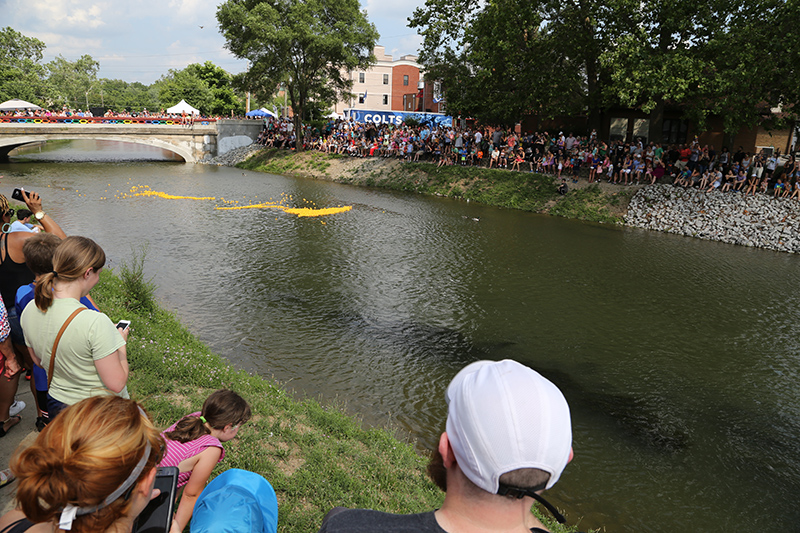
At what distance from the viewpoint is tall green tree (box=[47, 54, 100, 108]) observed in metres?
109

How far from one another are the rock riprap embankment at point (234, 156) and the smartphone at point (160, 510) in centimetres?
4541

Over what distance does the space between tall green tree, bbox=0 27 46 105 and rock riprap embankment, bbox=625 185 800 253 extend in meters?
79.7

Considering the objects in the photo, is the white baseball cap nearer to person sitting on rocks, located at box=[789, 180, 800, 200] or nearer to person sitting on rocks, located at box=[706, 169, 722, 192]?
person sitting on rocks, located at box=[789, 180, 800, 200]

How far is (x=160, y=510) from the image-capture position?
95.8 inches

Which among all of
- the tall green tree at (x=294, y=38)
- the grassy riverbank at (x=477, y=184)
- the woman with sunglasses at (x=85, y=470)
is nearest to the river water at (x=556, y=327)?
the grassy riverbank at (x=477, y=184)

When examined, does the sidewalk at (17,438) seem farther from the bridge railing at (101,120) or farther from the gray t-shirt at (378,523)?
the bridge railing at (101,120)

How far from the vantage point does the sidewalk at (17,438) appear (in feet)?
13.6

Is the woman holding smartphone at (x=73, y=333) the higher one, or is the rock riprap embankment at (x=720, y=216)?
the woman holding smartphone at (x=73, y=333)

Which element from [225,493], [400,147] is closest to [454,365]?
[225,493]

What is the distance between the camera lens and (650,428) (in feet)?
24.6

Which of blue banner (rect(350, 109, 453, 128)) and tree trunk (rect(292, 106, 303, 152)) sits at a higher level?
blue banner (rect(350, 109, 453, 128))

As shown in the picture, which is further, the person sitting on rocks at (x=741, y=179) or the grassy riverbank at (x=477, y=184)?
the grassy riverbank at (x=477, y=184)

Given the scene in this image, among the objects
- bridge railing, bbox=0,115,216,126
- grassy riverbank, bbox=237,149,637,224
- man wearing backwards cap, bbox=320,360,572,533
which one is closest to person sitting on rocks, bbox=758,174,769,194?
grassy riverbank, bbox=237,149,637,224

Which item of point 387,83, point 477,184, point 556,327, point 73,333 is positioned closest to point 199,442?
point 73,333
